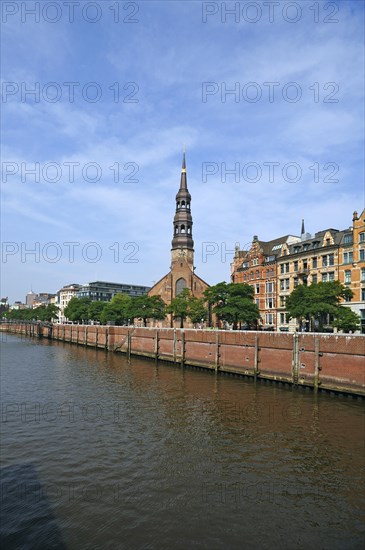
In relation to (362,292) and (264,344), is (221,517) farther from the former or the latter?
(362,292)

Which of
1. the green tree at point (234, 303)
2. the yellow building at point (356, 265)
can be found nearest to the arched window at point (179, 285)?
the green tree at point (234, 303)

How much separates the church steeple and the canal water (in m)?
86.1

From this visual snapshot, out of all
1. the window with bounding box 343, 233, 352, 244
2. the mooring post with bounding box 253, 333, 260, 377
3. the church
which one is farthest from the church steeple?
the mooring post with bounding box 253, 333, 260, 377

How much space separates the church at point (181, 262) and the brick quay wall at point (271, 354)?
144ft

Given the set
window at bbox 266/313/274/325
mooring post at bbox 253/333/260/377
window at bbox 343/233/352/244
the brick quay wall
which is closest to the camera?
the brick quay wall

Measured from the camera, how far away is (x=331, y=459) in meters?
17.9

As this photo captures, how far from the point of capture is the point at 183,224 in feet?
376

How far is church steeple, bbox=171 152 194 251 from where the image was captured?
11494cm

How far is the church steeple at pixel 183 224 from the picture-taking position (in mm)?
114938

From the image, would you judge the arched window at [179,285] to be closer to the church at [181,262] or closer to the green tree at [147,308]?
the church at [181,262]

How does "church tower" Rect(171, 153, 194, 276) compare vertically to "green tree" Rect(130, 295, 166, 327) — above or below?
above

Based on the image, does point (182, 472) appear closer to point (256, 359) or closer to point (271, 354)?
point (271, 354)

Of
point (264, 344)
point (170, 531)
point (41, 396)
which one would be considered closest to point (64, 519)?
point (170, 531)

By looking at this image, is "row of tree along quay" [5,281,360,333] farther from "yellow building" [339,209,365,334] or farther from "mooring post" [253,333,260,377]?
"mooring post" [253,333,260,377]
